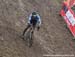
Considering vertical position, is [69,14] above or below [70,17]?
above

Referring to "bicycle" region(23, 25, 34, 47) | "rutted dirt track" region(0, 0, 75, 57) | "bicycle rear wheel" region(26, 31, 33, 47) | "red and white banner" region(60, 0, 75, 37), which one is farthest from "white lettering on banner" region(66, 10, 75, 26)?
"bicycle rear wheel" region(26, 31, 33, 47)

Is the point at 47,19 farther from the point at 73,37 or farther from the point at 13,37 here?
the point at 13,37

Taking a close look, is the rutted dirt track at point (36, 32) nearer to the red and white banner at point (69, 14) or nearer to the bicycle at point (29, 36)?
the bicycle at point (29, 36)

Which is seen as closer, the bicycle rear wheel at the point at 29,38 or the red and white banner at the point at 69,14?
the bicycle rear wheel at the point at 29,38

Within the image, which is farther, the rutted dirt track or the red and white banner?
the red and white banner

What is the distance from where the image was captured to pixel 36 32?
2028cm

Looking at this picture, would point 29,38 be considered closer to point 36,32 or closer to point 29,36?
point 29,36

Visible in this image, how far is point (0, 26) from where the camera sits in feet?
57.2

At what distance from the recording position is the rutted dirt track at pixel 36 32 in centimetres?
1606

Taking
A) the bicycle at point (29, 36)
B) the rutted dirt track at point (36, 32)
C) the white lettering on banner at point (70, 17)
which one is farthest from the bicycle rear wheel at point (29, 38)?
the white lettering on banner at point (70, 17)

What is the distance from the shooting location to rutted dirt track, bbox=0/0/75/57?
52.7 ft

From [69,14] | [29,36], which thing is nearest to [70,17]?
[69,14]

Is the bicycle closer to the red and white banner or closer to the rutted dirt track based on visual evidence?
the rutted dirt track

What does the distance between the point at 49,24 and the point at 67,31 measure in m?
1.59
